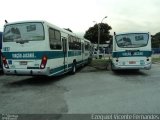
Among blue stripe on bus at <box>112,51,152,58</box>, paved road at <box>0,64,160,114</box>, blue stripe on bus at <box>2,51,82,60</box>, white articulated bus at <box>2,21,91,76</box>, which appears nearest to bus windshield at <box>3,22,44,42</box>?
white articulated bus at <box>2,21,91,76</box>

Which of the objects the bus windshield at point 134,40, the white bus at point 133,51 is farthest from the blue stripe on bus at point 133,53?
the bus windshield at point 134,40

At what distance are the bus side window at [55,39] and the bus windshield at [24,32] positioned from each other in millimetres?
668

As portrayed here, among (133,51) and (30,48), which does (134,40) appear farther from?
(30,48)

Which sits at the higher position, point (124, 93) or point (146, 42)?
point (146, 42)

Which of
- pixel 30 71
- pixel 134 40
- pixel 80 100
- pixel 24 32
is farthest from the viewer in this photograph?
pixel 134 40

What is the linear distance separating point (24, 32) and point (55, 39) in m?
1.67

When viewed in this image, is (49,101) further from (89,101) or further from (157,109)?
(157,109)

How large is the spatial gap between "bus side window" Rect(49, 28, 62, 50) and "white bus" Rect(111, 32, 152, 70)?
451 cm

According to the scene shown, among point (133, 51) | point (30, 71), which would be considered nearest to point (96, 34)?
point (133, 51)

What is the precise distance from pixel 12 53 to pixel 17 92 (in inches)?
99.5

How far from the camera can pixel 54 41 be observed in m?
12.6

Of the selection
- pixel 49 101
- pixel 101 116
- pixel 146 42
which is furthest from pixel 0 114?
pixel 146 42

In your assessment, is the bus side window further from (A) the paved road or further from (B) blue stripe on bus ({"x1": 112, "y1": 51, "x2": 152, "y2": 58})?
(B) blue stripe on bus ({"x1": 112, "y1": 51, "x2": 152, "y2": 58})

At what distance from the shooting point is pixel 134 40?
A: 53.8 feet
